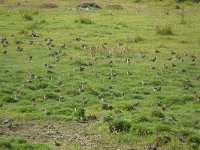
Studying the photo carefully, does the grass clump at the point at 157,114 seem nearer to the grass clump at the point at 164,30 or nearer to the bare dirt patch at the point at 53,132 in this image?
the bare dirt patch at the point at 53,132

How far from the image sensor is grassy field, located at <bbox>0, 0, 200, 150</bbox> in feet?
43.2

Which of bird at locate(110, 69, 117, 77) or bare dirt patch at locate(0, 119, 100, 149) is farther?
bird at locate(110, 69, 117, 77)

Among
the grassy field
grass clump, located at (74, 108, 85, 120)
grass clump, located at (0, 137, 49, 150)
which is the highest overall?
grass clump, located at (0, 137, 49, 150)

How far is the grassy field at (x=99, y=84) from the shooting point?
519 inches

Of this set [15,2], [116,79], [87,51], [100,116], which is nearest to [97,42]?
[87,51]

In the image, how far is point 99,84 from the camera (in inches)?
707

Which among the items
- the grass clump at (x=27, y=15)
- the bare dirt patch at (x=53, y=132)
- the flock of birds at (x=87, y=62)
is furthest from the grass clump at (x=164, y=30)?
the bare dirt patch at (x=53, y=132)

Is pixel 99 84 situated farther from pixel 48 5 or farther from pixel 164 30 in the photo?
pixel 48 5

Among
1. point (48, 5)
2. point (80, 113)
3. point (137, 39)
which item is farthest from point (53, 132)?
point (48, 5)

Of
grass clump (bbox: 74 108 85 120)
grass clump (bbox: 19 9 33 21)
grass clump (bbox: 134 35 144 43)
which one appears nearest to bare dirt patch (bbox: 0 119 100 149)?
grass clump (bbox: 74 108 85 120)

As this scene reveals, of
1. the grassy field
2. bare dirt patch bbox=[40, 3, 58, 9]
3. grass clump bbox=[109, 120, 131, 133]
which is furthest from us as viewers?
bare dirt patch bbox=[40, 3, 58, 9]

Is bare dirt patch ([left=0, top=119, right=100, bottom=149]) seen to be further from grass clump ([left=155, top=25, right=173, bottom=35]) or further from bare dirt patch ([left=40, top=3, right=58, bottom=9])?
bare dirt patch ([left=40, top=3, right=58, bottom=9])

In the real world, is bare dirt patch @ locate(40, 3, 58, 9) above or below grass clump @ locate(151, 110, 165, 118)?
below

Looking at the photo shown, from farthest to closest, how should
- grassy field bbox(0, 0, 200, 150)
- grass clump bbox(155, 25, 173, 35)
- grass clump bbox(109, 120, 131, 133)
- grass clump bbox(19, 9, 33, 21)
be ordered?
grass clump bbox(19, 9, 33, 21)
grass clump bbox(155, 25, 173, 35)
grass clump bbox(109, 120, 131, 133)
grassy field bbox(0, 0, 200, 150)
